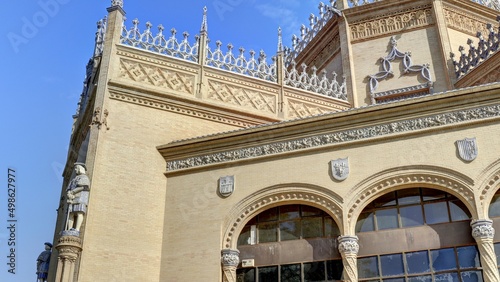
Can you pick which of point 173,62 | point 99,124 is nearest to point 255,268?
point 99,124


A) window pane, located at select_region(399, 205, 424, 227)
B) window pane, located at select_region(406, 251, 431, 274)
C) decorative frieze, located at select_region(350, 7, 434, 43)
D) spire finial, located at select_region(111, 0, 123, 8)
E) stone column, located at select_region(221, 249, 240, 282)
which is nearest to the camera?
window pane, located at select_region(406, 251, 431, 274)

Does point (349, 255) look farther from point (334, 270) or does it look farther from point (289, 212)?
point (289, 212)

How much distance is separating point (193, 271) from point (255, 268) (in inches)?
54.6

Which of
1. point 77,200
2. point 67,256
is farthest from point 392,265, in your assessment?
point 77,200

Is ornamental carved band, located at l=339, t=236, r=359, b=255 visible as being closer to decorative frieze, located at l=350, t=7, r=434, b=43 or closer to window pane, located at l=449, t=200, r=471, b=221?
window pane, located at l=449, t=200, r=471, b=221

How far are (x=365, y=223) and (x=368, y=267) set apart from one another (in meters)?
0.94

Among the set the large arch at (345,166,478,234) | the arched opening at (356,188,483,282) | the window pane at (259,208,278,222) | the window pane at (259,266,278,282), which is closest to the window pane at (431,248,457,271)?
the arched opening at (356,188,483,282)

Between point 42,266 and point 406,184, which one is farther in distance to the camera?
point 42,266

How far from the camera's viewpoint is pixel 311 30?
66.9 ft

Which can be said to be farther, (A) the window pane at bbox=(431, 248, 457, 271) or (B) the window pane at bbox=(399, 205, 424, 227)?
(B) the window pane at bbox=(399, 205, 424, 227)

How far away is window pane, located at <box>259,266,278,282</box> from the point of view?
11.5m

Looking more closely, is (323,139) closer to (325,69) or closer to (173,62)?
(173,62)

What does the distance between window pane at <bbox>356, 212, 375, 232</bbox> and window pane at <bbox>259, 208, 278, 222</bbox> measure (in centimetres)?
189

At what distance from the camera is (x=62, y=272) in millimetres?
11383
